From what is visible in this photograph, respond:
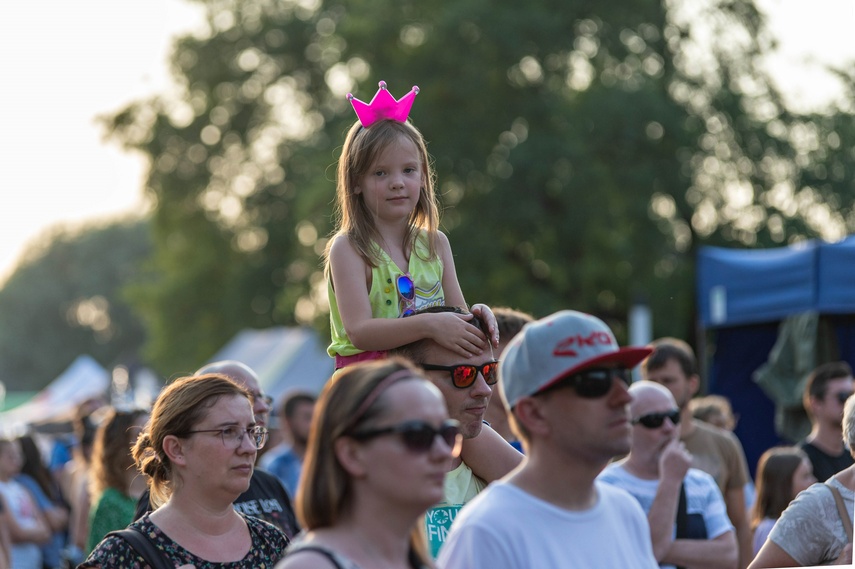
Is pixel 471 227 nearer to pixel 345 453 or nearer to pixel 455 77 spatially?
pixel 455 77

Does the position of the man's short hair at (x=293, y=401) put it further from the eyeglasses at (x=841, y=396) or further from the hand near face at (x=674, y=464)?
the hand near face at (x=674, y=464)

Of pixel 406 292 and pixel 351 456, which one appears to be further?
pixel 406 292

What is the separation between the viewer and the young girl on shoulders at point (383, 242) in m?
3.85

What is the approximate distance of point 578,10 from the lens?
22.8 m

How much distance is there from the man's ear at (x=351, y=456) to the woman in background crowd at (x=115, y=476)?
10.3 feet

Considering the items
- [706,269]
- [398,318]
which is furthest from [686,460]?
[706,269]

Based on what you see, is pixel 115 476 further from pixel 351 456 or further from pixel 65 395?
pixel 65 395

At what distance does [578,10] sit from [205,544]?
65.9ft

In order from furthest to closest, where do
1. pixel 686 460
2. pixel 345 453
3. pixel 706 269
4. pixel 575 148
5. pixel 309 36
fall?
pixel 309 36 → pixel 575 148 → pixel 706 269 → pixel 686 460 → pixel 345 453

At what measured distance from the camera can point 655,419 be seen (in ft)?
18.4

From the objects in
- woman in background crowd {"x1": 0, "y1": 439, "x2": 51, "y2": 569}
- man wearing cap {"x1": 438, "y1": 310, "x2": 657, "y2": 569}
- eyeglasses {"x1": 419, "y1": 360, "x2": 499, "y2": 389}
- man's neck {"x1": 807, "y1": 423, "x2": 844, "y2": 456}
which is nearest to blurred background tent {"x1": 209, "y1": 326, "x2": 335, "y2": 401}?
woman in background crowd {"x1": 0, "y1": 439, "x2": 51, "y2": 569}

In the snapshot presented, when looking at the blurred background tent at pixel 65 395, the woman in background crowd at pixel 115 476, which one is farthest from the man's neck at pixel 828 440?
the blurred background tent at pixel 65 395

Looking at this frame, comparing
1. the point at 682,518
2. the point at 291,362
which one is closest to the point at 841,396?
the point at 682,518

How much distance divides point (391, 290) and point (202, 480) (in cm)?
89
